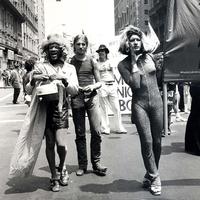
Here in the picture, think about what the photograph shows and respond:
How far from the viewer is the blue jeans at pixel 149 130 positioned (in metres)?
4.96

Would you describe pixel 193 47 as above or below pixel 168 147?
above

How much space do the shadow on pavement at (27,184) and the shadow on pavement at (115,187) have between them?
0.54 m

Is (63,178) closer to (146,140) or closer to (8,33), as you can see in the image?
(146,140)

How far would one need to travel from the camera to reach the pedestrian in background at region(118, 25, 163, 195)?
4.95 m

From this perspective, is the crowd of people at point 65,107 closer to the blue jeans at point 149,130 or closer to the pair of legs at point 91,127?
the blue jeans at point 149,130

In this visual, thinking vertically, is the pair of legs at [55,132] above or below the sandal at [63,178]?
above

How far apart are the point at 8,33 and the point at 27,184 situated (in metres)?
49.6

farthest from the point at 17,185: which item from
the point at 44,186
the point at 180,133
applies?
the point at 180,133

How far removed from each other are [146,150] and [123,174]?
3.28 feet

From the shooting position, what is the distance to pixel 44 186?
5.42m

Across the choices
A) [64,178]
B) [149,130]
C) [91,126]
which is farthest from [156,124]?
[64,178]

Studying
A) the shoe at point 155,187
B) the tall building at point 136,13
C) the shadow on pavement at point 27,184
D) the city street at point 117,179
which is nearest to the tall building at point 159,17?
the tall building at point 136,13

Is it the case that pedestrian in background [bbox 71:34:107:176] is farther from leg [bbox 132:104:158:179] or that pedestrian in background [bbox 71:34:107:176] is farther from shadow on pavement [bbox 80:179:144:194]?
leg [bbox 132:104:158:179]

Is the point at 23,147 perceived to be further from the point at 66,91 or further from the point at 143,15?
the point at 143,15
